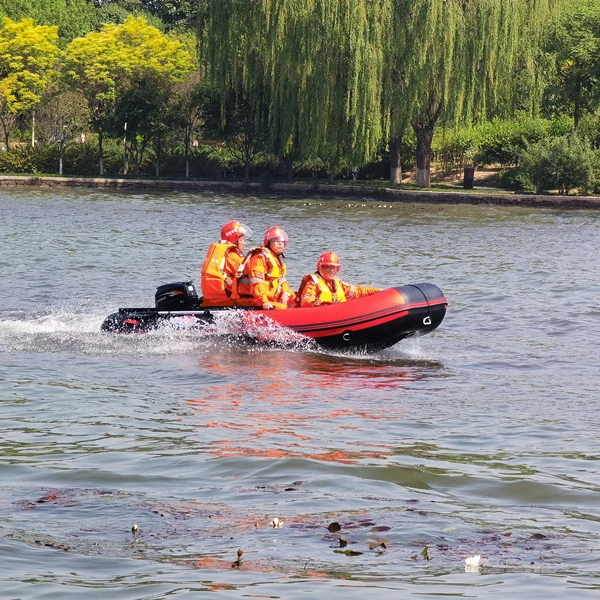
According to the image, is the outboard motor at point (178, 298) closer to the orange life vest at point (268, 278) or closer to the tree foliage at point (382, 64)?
the orange life vest at point (268, 278)

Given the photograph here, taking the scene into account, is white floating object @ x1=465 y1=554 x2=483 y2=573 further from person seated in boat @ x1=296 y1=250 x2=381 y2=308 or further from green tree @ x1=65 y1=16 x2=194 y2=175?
green tree @ x1=65 y1=16 x2=194 y2=175

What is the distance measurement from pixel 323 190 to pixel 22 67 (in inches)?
695

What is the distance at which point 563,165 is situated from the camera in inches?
1603

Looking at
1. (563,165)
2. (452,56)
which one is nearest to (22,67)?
(452,56)

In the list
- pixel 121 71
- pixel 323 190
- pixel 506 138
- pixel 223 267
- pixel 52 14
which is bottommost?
pixel 223 267

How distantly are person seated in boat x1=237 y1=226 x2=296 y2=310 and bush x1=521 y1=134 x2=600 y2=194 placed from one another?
2771cm

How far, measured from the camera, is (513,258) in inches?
1009

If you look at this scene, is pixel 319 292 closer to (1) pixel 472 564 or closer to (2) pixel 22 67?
(1) pixel 472 564

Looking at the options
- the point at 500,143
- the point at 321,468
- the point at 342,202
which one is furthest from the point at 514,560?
the point at 500,143

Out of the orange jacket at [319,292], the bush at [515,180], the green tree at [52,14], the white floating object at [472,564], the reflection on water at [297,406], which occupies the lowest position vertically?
the reflection on water at [297,406]

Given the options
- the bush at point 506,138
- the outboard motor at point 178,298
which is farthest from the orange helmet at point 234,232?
the bush at point 506,138

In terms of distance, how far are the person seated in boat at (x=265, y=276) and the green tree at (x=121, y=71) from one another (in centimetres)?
3490

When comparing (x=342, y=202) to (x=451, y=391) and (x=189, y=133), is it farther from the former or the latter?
(x=451, y=391)

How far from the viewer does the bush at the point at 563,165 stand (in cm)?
4041
